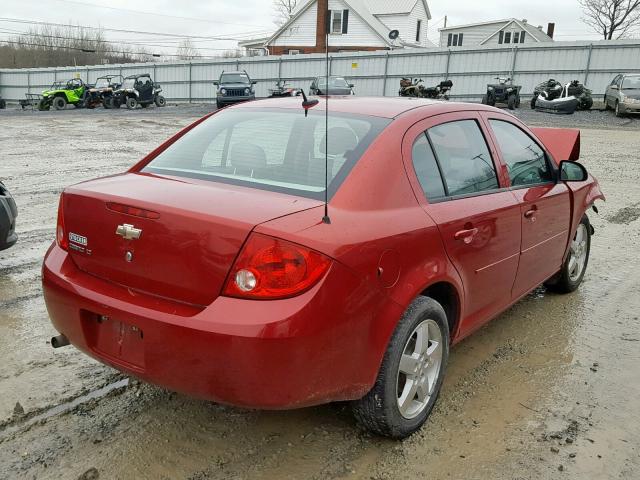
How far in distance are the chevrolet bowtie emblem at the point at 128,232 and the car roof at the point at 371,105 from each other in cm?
125

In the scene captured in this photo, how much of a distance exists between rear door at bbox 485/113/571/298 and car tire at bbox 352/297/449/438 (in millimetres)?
994

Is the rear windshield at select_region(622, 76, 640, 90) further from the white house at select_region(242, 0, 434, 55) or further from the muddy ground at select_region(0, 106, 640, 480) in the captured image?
the white house at select_region(242, 0, 434, 55)

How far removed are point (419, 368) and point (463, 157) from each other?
120cm

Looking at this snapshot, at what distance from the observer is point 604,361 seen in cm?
361

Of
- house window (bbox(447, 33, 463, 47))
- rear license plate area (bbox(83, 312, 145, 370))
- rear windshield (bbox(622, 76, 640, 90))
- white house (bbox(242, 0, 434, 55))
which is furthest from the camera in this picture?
house window (bbox(447, 33, 463, 47))

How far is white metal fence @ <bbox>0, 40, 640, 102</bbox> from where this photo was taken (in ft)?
81.8

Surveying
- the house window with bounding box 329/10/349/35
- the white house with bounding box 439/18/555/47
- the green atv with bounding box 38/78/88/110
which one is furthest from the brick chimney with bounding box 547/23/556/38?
the green atv with bounding box 38/78/88/110

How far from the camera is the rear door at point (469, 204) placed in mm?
2830

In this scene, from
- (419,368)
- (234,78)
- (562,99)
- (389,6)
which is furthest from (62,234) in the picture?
(389,6)

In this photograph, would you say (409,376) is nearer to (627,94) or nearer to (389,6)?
(627,94)

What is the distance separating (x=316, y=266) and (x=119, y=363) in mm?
971

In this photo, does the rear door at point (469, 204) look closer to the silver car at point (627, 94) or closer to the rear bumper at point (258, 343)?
the rear bumper at point (258, 343)

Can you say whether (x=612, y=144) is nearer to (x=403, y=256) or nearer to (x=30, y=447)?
(x=403, y=256)

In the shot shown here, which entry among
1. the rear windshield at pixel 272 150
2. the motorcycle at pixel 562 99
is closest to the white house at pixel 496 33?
the motorcycle at pixel 562 99
